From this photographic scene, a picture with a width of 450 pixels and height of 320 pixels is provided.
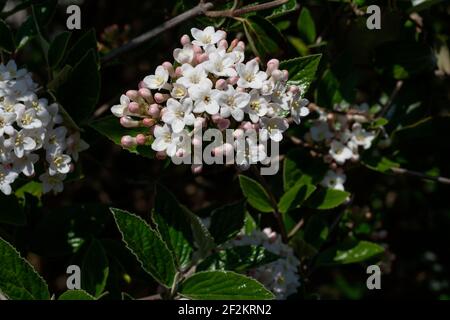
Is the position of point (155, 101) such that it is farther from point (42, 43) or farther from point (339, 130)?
point (339, 130)

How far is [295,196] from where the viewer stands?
207 centimetres

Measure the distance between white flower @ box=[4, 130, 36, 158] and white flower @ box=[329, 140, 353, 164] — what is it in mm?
947

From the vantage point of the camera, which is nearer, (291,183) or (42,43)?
(42,43)

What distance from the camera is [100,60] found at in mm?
2039

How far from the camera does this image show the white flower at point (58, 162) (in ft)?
6.01

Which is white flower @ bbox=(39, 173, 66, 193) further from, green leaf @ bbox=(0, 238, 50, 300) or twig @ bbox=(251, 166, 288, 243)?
twig @ bbox=(251, 166, 288, 243)

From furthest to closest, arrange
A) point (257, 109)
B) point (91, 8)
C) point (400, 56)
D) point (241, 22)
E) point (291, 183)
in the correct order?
1. point (91, 8)
2. point (400, 56)
3. point (291, 183)
4. point (241, 22)
5. point (257, 109)

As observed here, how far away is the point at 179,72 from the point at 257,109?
0.71ft

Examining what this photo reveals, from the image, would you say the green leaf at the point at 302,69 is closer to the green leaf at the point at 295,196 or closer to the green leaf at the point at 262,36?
the green leaf at the point at 262,36

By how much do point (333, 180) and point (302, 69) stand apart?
1.80ft

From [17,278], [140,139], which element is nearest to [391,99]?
[140,139]

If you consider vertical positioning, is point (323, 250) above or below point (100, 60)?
below

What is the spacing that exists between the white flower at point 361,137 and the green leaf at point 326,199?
216mm
